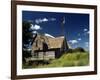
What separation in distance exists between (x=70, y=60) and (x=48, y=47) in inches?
10.5

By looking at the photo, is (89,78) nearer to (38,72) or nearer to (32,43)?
(38,72)

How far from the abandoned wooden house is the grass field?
5 cm

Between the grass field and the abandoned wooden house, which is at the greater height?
the abandoned wooden house

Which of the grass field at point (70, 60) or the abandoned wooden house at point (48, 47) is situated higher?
the abandoned wooden house at point (48, 47)

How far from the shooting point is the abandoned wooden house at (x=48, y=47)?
2.05 meters

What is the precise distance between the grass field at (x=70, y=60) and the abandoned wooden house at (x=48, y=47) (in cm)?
5

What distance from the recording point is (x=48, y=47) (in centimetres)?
209

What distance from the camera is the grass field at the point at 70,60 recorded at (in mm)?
2100

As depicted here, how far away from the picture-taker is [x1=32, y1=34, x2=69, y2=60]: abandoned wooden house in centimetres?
205

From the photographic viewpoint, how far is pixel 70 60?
7.07 ft

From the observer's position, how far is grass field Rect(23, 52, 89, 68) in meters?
2.10

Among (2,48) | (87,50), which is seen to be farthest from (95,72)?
(2,48)

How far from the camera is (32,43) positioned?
6.70ft

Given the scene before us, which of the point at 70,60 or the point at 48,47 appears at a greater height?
the point at 48,47
